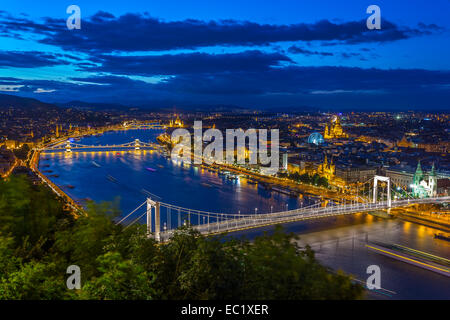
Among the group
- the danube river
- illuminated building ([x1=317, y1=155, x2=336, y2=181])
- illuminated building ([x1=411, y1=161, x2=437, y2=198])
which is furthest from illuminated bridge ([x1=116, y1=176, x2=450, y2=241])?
illuminated building ([x1=317, y1=155, x2=336, y2=181])

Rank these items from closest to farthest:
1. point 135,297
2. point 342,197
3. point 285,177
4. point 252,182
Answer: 1. point 135,297
2. point 342,197
3. point 252,182
4. point 285,177

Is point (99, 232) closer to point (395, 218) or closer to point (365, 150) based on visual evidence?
point (395, 218)

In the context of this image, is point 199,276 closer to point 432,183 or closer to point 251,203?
point 251,203

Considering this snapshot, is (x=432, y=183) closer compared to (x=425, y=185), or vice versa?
(x=432, y=183)

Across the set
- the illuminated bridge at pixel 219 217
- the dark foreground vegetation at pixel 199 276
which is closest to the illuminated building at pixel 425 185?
the illuminated bridge at pixel 219 217

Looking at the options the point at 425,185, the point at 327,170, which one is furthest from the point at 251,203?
the point at 327,170

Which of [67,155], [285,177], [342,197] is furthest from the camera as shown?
[67,155]

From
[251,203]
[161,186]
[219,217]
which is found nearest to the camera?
[219,217]
